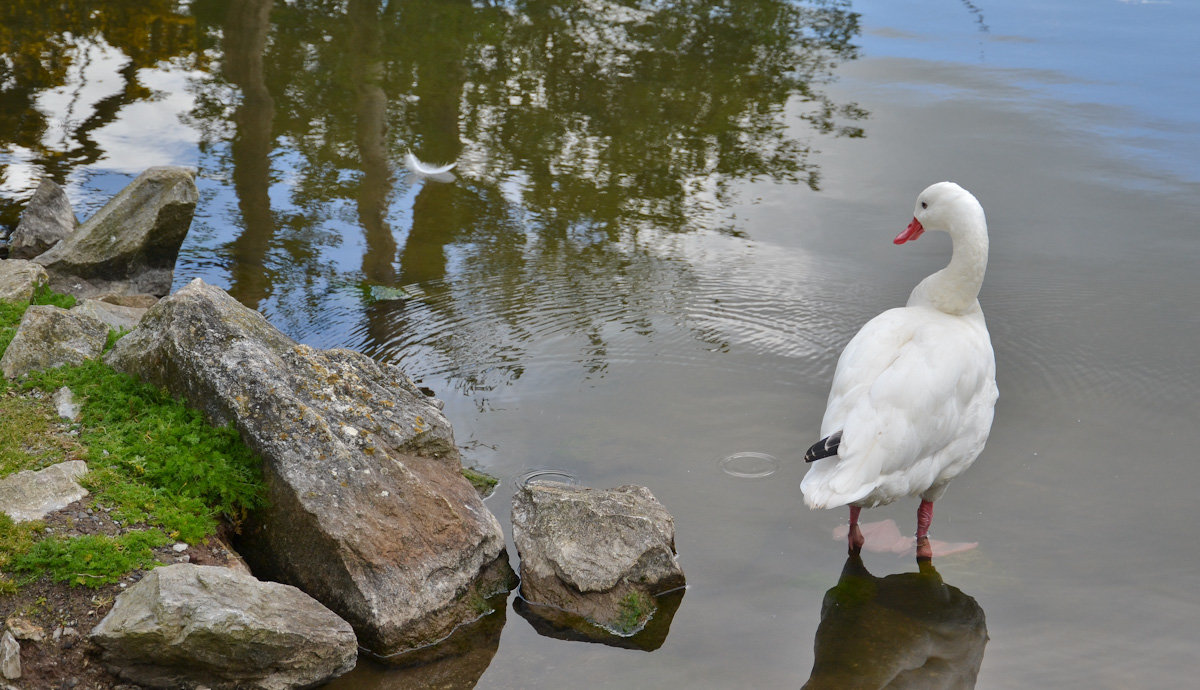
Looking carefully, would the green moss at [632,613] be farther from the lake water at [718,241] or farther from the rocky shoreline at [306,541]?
the lake water at [718,241]

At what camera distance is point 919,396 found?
445 centimetres

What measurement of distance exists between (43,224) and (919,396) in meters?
6.27

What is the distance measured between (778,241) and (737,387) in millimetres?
2304

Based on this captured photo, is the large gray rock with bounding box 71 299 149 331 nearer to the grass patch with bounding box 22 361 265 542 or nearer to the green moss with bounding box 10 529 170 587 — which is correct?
the grass patch with bounding box 22 361 265 542

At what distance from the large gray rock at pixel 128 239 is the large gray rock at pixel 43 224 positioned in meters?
0.40

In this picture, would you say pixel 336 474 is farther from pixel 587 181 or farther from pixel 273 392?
pixel 587 181

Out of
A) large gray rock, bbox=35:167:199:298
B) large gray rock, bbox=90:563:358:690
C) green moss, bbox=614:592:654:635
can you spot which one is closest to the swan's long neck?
green moss, bbox=614:592:654:635

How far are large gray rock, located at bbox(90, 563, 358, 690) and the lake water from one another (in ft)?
0.88

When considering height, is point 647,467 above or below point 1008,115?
below

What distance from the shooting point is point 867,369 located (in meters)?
4.63

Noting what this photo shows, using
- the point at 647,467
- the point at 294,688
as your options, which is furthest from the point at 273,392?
the point at 647,467

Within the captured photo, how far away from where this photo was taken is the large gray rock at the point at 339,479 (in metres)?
3.98

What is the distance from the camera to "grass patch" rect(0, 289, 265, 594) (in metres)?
3.63

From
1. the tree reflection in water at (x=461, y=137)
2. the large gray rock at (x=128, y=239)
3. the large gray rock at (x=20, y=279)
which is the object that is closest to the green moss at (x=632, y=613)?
the tree reflection in water at (x=461, y=137)
